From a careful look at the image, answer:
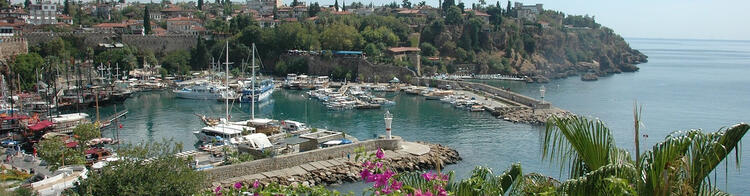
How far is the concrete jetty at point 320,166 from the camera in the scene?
19.4 metres

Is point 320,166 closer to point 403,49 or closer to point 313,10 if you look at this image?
point 403,49

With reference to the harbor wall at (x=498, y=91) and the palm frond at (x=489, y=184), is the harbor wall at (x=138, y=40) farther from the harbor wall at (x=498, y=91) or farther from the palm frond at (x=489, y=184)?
the palm frond at (x=489, y=184)

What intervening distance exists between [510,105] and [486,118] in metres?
4.37

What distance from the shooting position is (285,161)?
2086 cm

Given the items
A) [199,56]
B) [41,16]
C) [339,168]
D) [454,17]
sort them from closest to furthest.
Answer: [339,168], [199,56], [41,16], [454,17]

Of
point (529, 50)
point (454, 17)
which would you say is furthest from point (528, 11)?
point (454, 17)

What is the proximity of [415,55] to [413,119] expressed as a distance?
23.2 m

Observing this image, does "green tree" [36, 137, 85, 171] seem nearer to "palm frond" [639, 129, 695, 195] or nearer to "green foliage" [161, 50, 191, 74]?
"palm frond" [639, 129, 695, 195]

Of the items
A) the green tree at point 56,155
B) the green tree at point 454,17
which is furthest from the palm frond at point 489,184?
the green tree at point 454,17

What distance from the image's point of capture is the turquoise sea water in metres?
25.4

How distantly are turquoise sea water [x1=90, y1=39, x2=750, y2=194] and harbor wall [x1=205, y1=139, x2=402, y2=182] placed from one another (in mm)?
2009

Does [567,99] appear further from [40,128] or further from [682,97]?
[40,128]

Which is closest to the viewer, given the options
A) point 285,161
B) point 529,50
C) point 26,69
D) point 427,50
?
point 285,161

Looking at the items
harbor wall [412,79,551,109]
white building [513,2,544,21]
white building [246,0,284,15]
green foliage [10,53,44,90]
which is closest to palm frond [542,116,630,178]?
harbor wall [412,79,551,109]
